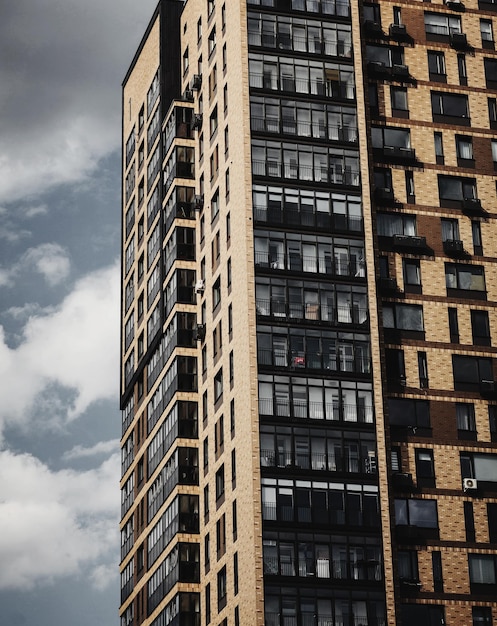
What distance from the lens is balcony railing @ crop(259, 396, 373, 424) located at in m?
94.2

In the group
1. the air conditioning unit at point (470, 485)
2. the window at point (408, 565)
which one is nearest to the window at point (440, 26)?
the air conditioning unit at point (470, 485)

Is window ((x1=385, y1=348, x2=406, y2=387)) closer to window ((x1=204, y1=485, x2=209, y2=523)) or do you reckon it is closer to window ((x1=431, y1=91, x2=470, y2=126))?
window ((x1=204, y1=485, x2=209, y2=523))

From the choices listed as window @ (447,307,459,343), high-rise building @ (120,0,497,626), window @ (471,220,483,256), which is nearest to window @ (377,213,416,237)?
high-rise building @ (120,0,497,626)

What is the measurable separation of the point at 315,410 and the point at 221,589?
41.2 ft

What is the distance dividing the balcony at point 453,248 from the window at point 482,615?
22728 mm

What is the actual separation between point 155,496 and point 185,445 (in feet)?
26.0

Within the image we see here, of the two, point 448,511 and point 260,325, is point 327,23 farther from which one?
point 448,511

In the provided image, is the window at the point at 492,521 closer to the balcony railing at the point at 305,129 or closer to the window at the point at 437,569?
the window at the point at 437,569

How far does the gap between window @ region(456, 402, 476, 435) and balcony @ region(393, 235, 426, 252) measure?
10457mm

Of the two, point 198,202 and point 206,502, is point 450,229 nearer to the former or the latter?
point 198,202

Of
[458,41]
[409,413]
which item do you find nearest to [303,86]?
[458,41]

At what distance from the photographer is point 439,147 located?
4144 inches

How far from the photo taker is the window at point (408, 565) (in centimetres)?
9312

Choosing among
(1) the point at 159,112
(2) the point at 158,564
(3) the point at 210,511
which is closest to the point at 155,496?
(2) the point at 158,564
